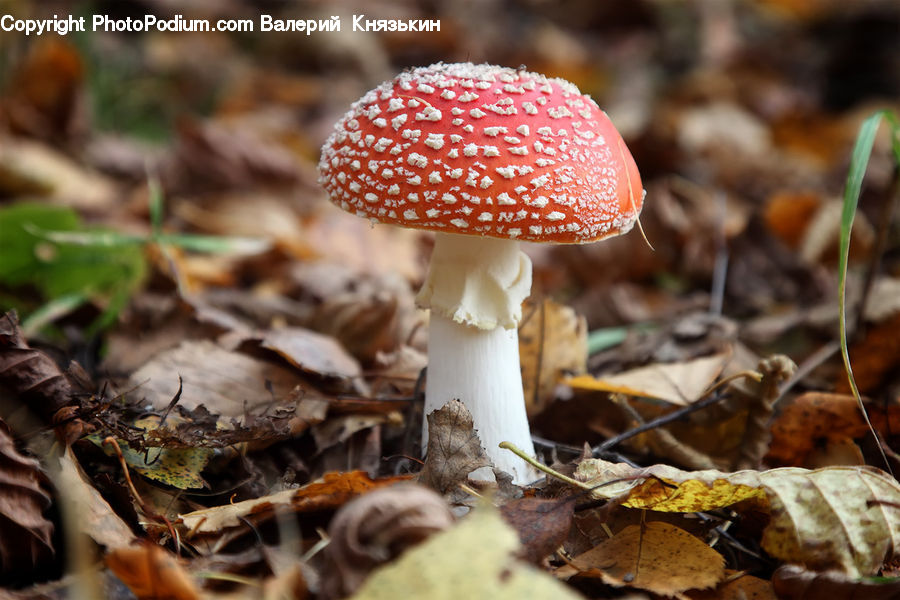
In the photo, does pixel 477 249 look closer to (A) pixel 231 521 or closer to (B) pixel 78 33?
(A) pixel 231 521

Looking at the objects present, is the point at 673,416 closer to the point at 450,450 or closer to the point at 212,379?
the point at 450,450

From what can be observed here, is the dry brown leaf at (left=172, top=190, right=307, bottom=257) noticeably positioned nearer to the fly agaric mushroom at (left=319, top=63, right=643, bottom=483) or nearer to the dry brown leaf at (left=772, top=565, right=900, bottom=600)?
the fly agaric mushroom at (left=319, top=63, right=643, bottom=483)

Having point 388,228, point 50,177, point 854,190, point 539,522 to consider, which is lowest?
point 539,522

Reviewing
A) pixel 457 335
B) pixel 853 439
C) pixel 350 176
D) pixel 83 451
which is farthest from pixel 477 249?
pixel 853 439

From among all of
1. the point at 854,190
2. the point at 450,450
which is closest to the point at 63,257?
the point at 450,450

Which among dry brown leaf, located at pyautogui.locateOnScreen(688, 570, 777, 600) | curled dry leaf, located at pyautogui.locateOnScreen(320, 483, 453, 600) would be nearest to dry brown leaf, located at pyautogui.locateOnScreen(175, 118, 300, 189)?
curled dry leaf, located at pyautogui.locateOnScreen(320, 483, 453, 600)

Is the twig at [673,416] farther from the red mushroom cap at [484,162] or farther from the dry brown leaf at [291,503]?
the dry brown leaf at [291,503]
